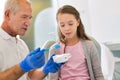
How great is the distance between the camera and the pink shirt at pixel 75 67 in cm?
148

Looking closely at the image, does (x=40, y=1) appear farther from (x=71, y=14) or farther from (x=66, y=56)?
(x=66, y=56)

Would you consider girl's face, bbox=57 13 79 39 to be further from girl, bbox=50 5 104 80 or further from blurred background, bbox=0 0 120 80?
blurred background, bbox=0 0 120 80

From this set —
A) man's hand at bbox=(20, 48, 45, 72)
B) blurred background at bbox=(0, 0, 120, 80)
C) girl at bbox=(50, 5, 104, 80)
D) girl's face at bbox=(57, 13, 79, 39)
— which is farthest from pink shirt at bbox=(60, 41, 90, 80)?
blurred background at bbox=(0, 0, 120, 80)

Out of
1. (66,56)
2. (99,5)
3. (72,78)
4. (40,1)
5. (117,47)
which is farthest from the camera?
(40,1)

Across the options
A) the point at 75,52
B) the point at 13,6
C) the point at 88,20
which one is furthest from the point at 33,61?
the point at 88,20

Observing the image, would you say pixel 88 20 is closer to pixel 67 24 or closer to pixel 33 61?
pixel 67 24

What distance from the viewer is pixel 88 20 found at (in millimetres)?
3201

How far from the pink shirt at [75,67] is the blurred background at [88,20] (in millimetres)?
1358

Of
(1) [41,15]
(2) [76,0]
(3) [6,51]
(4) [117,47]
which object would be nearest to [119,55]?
(4) [117,47]

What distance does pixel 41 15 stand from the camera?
3266mm

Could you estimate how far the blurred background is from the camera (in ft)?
9.64

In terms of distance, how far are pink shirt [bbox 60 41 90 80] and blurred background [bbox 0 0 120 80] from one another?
4.45 feet

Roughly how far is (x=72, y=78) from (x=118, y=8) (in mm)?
1750

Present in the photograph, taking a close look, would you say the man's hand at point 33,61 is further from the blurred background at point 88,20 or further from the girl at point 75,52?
the blurred background at point 88,20
